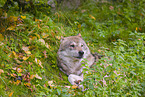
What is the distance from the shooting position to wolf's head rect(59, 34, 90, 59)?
520cm

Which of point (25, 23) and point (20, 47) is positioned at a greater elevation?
point (25, 23)

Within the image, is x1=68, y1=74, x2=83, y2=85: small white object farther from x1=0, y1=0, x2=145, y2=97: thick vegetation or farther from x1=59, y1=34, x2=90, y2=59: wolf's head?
x1=59, y1=34, x2=90, y2=59: wolf's head

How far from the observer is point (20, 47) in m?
4.88

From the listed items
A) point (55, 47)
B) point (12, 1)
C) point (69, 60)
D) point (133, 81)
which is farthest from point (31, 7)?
point (133, 81)

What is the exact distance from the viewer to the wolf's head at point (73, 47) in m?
5.20

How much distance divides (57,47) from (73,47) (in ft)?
2.17

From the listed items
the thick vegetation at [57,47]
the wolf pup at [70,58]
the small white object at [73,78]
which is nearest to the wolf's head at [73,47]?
the wolf pup at [70,58]

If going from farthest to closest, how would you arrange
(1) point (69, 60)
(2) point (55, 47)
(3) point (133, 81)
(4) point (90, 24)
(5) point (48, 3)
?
1. (4) point (90, 24)
2. (5) point (48, 3)
3. (2) point (55, 47)
4. (1) point (69, 60)
5. (3) point (133, 81)

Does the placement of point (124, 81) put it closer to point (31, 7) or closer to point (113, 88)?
point (113, 88)

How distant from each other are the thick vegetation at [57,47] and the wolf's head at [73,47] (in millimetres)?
332

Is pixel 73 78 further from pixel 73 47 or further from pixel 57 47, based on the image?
pixel 57 47

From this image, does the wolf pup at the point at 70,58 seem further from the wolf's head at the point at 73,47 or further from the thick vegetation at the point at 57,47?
the thick vegetation at the point at 57,47

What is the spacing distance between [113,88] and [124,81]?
1.43ft

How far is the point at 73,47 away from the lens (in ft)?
17.6
